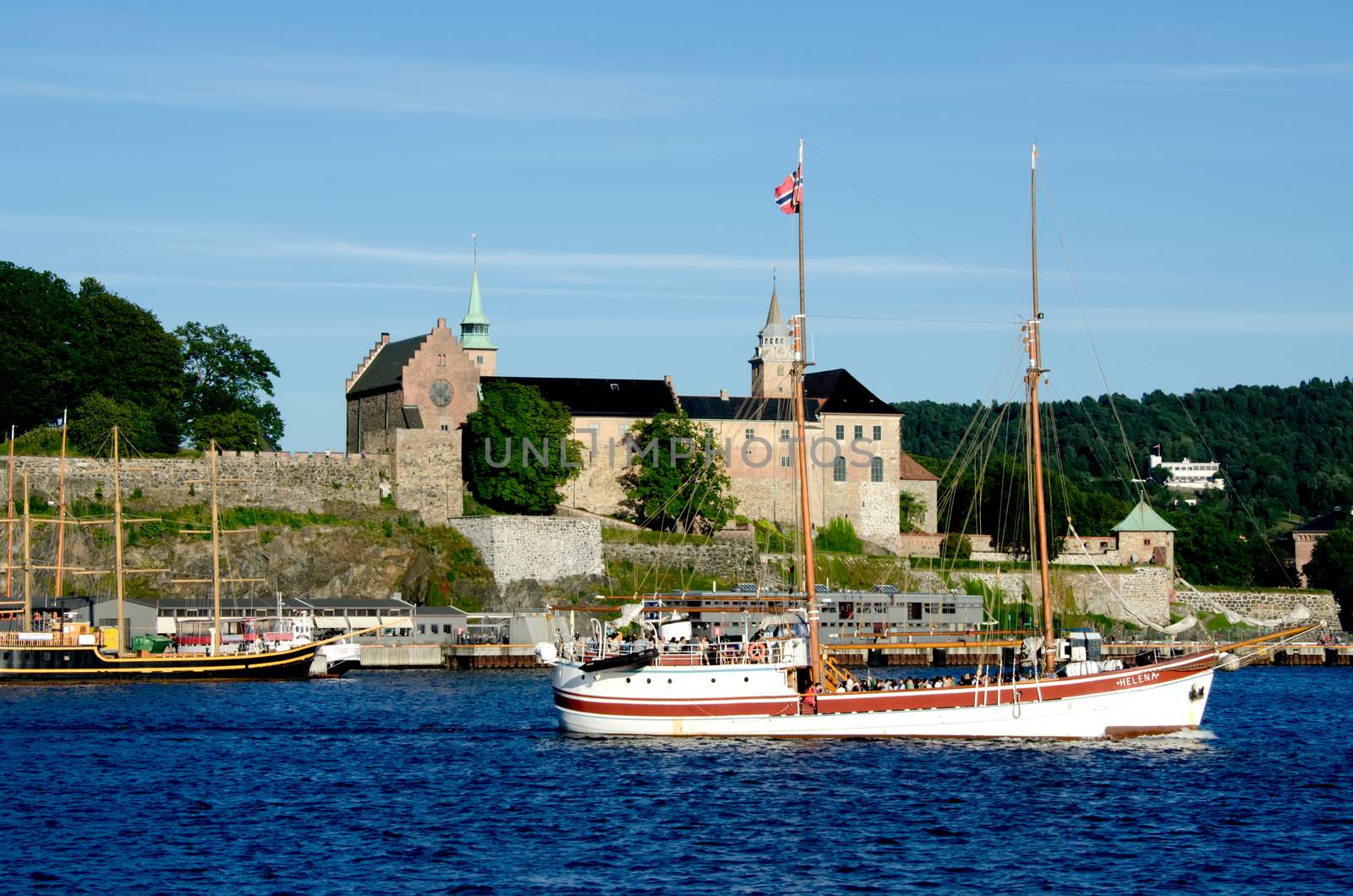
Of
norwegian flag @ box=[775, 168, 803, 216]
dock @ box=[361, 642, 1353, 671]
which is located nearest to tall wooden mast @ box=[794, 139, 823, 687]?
norwegian flag @ box=[775, 168, 803, 216]

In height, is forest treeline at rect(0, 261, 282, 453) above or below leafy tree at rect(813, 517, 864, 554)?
above

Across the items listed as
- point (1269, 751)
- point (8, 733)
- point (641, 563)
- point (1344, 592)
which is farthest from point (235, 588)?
point (1344, 592)

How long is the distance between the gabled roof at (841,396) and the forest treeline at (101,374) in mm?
38305

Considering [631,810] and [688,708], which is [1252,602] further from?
[631,810]

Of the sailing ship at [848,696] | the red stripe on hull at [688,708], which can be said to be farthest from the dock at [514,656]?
the red stripe on hull at [688,708]

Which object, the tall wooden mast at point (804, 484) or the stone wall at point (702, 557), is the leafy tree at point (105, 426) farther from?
the tall wooden mast at point (804, 484)

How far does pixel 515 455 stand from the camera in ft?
344

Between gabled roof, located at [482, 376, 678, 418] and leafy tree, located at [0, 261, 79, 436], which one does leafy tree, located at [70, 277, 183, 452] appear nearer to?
leafy tree, located at [0, 261, 79, 436]

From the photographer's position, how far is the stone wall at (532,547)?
9862 centimetres

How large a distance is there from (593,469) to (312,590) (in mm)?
26558

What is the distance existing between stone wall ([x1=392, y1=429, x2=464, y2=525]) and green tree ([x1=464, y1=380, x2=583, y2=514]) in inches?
82.5

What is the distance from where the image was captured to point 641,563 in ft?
341

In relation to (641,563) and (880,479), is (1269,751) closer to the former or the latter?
(641,563)

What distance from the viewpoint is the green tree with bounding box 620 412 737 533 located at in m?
110
